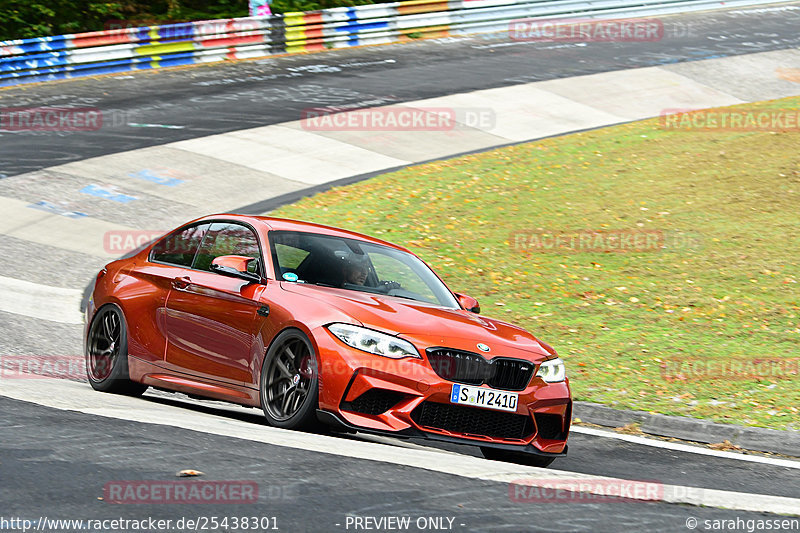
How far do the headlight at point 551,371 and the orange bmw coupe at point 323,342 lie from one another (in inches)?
0.5

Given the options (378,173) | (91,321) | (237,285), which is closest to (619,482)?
(237,285)

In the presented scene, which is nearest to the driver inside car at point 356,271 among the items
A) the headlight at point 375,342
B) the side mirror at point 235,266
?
the side mirror at point 235,266

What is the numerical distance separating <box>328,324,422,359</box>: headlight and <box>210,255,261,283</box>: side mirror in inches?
41.1

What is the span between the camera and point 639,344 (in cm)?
1110

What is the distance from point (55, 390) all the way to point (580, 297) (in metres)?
6.89

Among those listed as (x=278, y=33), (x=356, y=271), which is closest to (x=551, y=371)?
(x=356, y=271)

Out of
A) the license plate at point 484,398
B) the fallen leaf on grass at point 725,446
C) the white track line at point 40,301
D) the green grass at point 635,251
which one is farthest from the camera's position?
the white track line at point 40,301

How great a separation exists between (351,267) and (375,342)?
122cm

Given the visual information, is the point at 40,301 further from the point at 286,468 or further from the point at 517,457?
the point at 286,468

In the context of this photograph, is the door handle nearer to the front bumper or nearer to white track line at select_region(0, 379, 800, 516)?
white track line at select_region(0, 379, 800, 516)

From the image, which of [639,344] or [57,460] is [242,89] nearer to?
[639,344]

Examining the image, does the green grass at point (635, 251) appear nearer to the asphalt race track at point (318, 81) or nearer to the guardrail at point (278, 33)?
the asphalt race track at point (318, 81)

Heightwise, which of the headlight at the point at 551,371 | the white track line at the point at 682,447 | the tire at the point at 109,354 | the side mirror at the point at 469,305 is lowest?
the white track line at the point at 682,447

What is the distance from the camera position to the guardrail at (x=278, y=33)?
24688 millimetres
